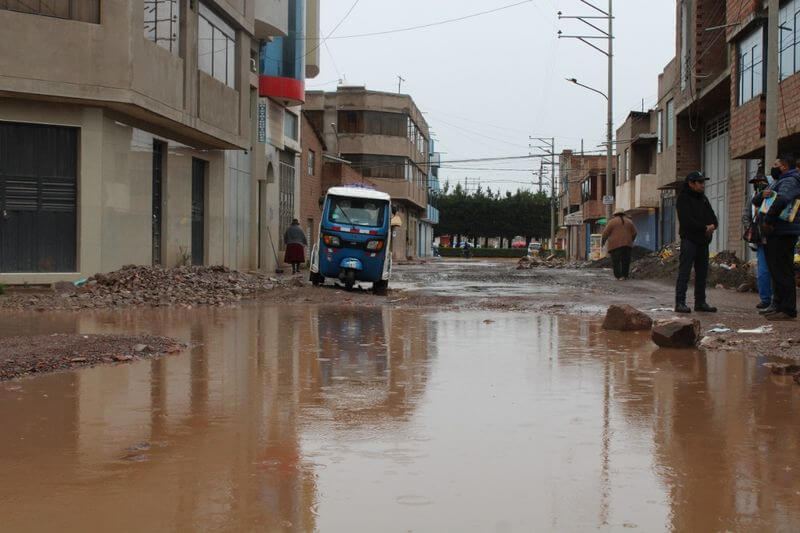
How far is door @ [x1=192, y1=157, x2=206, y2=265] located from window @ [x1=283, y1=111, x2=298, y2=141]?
10.4m

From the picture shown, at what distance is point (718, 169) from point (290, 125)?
57.9 ft

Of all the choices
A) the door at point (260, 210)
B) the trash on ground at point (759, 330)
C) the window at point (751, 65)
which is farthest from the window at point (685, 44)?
the trash on ground at point (759, 330)

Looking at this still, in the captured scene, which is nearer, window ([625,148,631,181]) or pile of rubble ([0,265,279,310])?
pile of rubble ([0,265,279,310])

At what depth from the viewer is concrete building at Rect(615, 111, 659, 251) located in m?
49.3

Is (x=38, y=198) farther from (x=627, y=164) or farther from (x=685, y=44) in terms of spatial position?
(x=627, y=164)

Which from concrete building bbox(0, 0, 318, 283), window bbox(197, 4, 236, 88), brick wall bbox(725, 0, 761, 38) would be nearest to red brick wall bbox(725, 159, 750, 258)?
brick wall bbox(725, 0, 761, 38)

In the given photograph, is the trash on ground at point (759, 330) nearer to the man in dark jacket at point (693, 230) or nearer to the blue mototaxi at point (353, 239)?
the man in dark jacket at point (693, 230)

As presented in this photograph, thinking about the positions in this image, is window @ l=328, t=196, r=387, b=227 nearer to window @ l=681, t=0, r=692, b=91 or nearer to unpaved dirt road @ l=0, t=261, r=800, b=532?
unpaved dirt road @ l=0, t=261, r=800, b=532

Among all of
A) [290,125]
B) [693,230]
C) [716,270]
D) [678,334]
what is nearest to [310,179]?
[290,125]

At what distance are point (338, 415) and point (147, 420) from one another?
1183mm

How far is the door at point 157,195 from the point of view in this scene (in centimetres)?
2331

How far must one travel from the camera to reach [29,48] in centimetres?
1798

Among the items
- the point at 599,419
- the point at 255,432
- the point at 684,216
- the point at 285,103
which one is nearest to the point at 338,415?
the point at 255,432

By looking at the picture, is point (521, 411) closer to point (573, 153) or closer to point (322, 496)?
point (322, 496)
